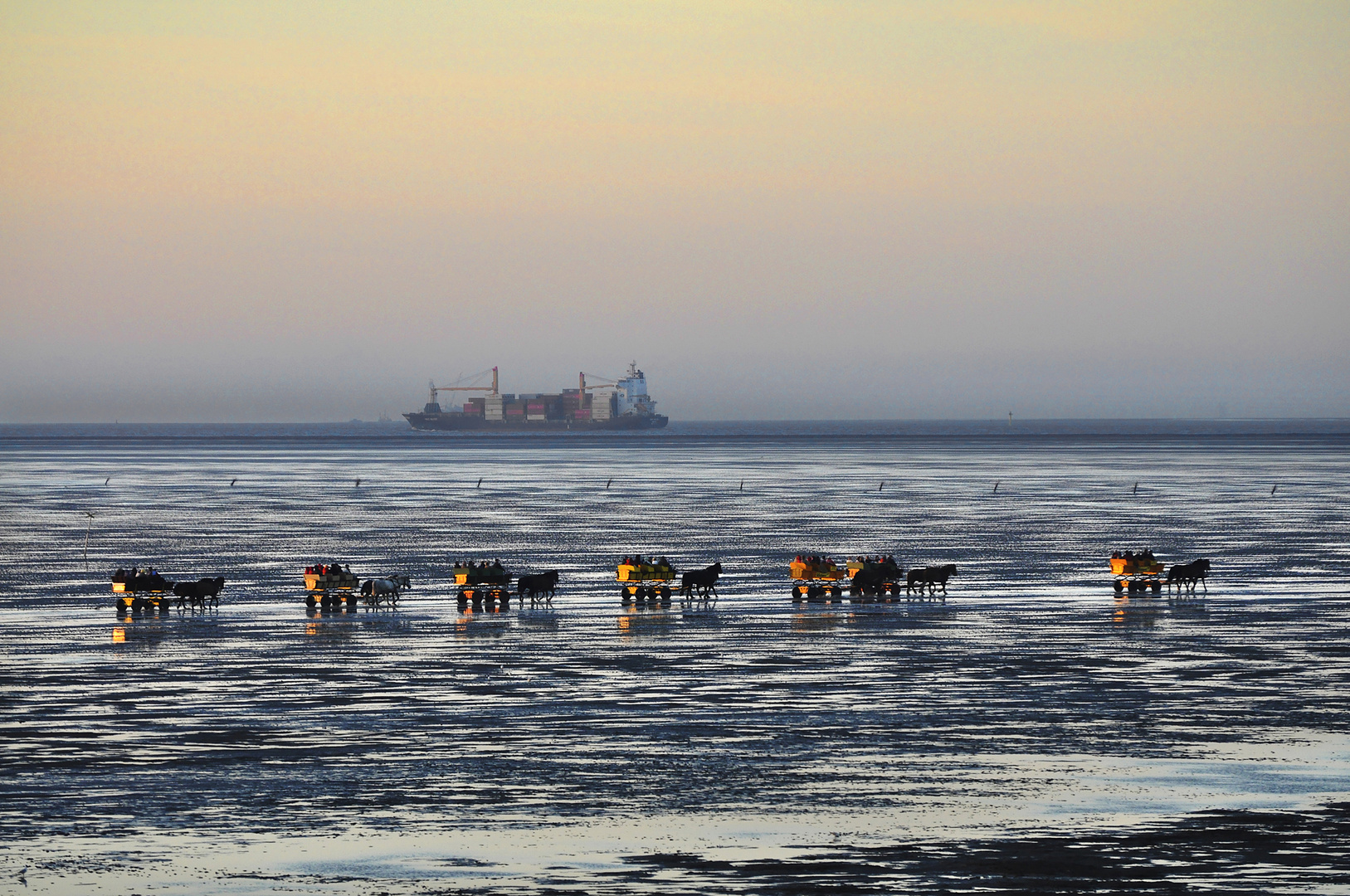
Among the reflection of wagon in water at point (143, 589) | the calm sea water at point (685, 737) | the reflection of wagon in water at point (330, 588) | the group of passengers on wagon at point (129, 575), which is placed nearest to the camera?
the calm sea water at point (685, 737)

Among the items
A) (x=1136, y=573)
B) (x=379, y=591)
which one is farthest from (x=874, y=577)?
(x=379, y=591)

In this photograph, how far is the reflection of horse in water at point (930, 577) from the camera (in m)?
54.6

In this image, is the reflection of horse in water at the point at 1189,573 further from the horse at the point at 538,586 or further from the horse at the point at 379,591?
the horse at the point at 379,591

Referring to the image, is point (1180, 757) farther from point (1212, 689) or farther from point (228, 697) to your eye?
point (228, 697)

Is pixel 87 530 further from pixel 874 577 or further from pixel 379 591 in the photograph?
pixel 874 577

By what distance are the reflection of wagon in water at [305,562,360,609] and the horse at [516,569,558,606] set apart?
16.7 feet

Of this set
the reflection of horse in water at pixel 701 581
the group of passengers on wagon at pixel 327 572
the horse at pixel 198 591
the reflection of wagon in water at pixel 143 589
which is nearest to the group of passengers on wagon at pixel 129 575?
the reflection of wagon in water at pixel 143 589

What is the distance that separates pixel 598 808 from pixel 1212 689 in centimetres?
1566

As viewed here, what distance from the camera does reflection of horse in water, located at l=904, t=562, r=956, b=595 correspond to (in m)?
54.6

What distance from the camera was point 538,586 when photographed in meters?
52.1

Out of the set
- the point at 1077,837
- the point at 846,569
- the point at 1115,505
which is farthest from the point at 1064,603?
the point at 1115,505

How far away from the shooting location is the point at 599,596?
2148 inches

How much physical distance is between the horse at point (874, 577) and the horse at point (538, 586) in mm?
9832

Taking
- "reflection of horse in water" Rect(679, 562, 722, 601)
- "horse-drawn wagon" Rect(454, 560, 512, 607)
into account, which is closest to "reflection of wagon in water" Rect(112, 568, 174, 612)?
"horse-drawn wagon" Rect(454, 560, 512, 607)
